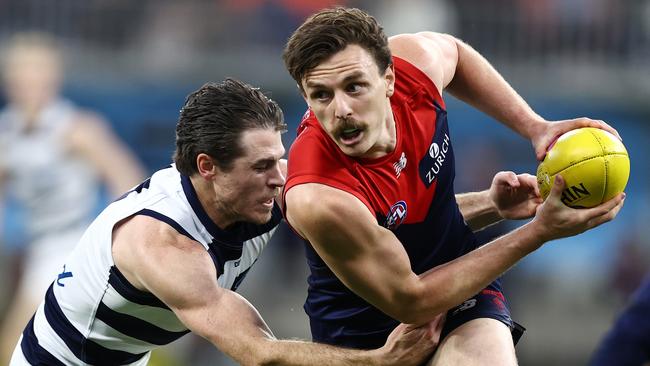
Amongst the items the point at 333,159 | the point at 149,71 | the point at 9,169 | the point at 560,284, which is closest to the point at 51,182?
the point at 9,169

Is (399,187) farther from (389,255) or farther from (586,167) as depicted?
(586,167)

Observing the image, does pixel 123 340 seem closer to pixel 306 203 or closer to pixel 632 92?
pixel 306 203

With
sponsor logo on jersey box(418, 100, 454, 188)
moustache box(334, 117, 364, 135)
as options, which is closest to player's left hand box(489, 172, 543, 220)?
sponsor logo on jersey box(418, 100, 454, 188)

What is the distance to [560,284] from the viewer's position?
15523 mm

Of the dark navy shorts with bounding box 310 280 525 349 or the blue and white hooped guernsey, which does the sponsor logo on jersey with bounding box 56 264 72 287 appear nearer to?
the blue and white hooped guernsey

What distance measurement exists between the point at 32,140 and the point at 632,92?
7.40 meters

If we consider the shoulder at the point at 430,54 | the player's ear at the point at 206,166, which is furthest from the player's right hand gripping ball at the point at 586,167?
the player's ear at the point at 206,166

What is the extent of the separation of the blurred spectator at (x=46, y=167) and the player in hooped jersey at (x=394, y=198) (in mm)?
4541

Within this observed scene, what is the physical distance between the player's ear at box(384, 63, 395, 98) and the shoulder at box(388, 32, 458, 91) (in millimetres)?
340

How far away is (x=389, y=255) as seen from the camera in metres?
5.57

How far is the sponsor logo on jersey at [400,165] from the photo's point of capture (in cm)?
587

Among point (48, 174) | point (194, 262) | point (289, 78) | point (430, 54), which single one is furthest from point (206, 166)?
point (289, 78)

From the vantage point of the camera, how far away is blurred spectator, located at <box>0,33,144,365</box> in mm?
10459

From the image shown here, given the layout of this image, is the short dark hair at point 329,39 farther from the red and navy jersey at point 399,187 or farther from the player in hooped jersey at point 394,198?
the red and navy jersey at point 399,187
